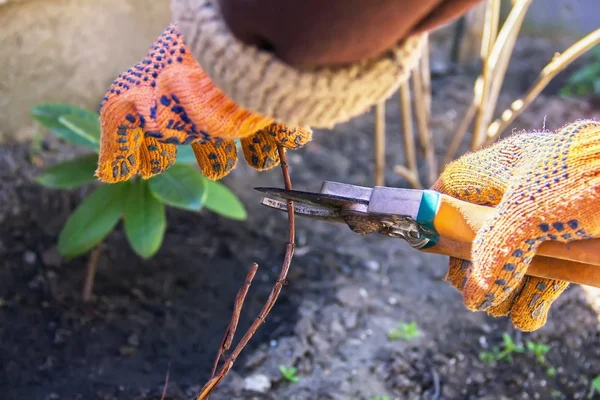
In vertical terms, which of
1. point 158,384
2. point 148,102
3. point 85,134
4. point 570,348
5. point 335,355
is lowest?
point 570,348

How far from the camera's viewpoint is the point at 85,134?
160 cm

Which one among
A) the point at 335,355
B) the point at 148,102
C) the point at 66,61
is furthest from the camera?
the point at 66,61

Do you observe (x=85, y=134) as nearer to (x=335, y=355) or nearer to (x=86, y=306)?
(x=86, y=306)

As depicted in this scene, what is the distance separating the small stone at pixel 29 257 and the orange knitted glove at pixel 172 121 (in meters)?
1.11

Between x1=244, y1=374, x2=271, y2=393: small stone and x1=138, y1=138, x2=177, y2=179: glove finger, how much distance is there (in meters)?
0.84

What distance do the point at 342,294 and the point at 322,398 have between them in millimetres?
416

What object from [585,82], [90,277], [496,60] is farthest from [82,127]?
[585,82]

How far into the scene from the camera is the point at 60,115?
1.72 metres

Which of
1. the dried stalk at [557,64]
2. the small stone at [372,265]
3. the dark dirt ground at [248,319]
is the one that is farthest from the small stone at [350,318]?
the dried stalk at [557,64]

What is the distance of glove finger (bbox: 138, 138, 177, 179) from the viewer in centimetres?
85

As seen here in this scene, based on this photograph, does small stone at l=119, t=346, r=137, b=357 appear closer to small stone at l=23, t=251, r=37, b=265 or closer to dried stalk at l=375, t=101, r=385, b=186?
small stone at l=23, t=251, r=37, b=265

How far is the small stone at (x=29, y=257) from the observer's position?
1.82 meters

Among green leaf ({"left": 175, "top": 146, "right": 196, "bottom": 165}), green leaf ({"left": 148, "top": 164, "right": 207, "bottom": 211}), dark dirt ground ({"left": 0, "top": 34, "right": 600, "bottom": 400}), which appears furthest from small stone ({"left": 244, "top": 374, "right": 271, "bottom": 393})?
green leaf ({"left": 175, "top": 146, "right": 196, "bottom": 165})

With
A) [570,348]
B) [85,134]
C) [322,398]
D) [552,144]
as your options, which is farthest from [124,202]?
[570,348]
